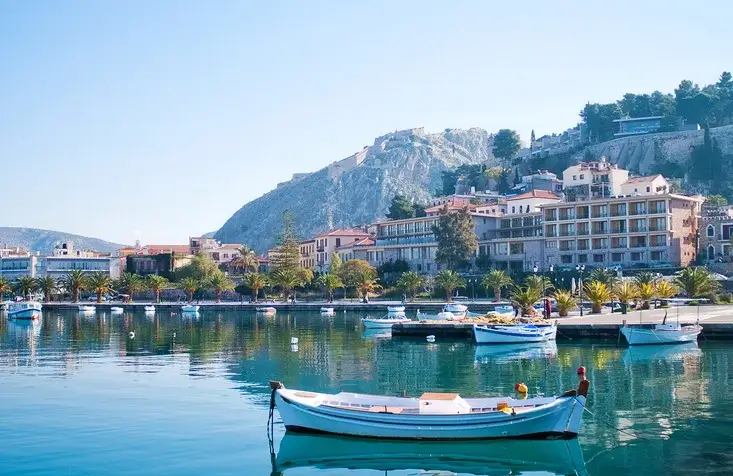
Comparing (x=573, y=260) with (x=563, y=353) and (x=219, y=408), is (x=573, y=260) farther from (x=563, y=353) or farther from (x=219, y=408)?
(x=219, y=408)

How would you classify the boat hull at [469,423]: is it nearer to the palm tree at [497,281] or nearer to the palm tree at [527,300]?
the palm tree at [527,300]

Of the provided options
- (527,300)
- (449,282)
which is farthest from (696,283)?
(449,282)

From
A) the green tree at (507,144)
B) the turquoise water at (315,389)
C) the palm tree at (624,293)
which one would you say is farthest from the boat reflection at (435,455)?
the green tree at (507,144)

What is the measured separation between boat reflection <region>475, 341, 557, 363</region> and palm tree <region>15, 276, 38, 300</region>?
96261 mm

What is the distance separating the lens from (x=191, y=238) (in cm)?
16725

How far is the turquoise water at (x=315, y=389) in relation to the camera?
22.8 meters

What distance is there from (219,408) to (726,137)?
157 metres

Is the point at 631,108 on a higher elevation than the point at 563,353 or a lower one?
higher

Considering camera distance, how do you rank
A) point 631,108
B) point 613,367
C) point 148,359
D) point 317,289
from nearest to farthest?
point 613,367 → point 148,359 → point 317,289 → point 631,108

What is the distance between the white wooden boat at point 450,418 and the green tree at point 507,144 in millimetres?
176384

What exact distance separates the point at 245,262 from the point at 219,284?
17.1m

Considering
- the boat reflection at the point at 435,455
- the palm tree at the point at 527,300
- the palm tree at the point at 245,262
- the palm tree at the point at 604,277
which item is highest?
the palm tree at the point at 245,262

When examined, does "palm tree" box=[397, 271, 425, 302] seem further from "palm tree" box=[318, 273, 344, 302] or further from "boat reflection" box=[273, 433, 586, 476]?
"boat reflection" box=[273, 433, 586, 476]

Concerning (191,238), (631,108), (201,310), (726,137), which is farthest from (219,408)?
(631,108)
